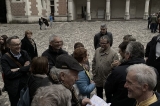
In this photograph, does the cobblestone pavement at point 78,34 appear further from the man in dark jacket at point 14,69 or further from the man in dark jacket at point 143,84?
the man in dark jacket at point 143,84

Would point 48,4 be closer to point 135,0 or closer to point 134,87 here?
point 135,0

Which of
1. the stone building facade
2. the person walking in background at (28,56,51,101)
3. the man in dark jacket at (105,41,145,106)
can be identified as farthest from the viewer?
the stone building facade

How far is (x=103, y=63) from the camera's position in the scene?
3.51 m

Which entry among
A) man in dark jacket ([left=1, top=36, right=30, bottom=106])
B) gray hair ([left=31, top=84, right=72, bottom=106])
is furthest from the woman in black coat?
gray hair ([left=31, top=84, right=72, bottom=106])

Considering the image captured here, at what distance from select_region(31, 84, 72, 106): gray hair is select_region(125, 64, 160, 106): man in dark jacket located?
742mm

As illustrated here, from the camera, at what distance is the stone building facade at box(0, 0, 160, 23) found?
24656mm

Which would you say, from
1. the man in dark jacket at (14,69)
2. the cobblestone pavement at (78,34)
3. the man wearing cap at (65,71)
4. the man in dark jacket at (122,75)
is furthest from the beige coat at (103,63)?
the cobblestone pavement at (78,34)

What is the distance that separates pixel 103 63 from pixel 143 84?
1.78m

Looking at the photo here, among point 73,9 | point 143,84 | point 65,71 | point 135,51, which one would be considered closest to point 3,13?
point 73,9

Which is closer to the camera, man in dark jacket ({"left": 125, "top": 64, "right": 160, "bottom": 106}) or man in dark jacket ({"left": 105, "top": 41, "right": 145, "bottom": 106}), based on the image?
man in dark jacket ({"left": 125, "top": 64, "right": 160, "bottom": 106})

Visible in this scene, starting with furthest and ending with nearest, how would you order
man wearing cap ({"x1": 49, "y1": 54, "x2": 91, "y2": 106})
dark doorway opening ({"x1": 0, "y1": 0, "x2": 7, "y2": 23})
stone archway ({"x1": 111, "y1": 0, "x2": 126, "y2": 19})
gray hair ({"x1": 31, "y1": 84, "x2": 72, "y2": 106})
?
1. stone archway ({"x1": 111, "y1": 0, "x2": 126, "y2": 19})
2. dark doorway opening ({"x1": 0, "y1": 0, "x2": 7, "y2": 23})
3. man wearing cap ({"x1": 49, "y1": 54, "x2": 91, "y2": 106})
4. gray hair ({"x1": 31, "y1": 84, "x2": 72, "y2": 106})

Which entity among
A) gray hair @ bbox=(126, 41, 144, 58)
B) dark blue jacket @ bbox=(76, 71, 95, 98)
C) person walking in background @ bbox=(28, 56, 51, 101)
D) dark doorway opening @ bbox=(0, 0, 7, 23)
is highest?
dark doorway opening @ bbox=(0, 0, 7, 23)

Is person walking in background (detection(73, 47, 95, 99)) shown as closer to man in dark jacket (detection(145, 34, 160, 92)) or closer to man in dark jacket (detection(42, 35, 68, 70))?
man in dark jacket (detection(42, 35, 68, 70))

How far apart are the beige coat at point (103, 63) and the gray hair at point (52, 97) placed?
87.2 inches
